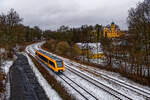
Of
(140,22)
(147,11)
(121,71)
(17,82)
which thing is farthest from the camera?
(121,71)

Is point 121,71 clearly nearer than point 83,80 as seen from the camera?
No

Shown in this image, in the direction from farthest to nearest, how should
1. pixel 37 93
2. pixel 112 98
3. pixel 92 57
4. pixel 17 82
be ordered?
pixel 92 57, pixel 17 82, pixel 37 93, pixel 112 98

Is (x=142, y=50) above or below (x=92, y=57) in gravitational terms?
above

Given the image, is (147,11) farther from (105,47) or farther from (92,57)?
(92,57)

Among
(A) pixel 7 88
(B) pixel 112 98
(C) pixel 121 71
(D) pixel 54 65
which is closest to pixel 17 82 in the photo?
(A) pixel 7 88

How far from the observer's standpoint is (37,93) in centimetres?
1380

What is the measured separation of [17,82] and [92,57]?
22016 millimetres

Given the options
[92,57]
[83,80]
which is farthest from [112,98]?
[92,57]

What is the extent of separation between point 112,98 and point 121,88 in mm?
3056

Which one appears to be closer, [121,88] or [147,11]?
[121,88]

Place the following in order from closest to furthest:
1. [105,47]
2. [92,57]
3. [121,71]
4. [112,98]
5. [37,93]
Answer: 1. [112,98]
2. [37,93]
3. [121,71]
4. [105,47]
5. [92,57]

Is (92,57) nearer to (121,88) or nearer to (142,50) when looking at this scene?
(142,50)

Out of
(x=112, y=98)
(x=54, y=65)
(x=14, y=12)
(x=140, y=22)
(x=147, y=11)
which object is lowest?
(x=112, y=98)

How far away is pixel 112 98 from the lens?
41.7ft
